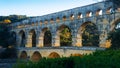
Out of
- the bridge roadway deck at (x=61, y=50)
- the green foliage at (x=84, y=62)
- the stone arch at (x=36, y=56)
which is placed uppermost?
the green foliage at (x=84, y=62)

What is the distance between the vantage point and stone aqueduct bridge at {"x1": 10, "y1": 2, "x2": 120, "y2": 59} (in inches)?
1201

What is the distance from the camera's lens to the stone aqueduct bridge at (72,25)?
100ft

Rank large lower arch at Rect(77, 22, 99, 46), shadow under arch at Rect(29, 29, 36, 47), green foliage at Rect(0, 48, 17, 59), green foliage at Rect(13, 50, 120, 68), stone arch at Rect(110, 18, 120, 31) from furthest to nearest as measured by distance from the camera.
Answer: shadow under arch at Rect(29, 29, 36, 47)
green foliage at Rect(0, 48, 17, 59)
large lower arch at Rect(77, 22, 99, 46)
stone arch at Rect(110, 18, 120, 31)
green foliage at Rect(13, 50, 120, 68)

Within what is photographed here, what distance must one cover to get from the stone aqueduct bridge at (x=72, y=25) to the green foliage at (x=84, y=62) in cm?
1509

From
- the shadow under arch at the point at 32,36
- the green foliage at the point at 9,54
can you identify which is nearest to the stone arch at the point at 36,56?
the green foliage at the point at 9,54

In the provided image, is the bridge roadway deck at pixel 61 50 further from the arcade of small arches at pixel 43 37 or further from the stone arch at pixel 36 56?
the arcade of small arches at pixel 43 37

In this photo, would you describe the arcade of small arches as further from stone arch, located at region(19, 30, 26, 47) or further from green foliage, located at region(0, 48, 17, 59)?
green foliage, located at region(0, 48, 17, 59)

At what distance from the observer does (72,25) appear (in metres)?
36.2

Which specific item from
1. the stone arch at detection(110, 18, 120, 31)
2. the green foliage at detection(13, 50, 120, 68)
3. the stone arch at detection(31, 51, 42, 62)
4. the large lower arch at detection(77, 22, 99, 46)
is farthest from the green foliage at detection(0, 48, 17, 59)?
the green foliage at detection(13, 50, 120, 68)

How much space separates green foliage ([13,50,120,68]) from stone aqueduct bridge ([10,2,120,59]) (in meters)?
15.1

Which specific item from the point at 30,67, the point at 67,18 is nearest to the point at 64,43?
the point at 67,18

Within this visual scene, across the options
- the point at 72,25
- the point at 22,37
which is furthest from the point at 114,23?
the point at 22,37

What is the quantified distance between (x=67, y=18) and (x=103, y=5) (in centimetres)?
765

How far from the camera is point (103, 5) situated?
30953 millimetres
